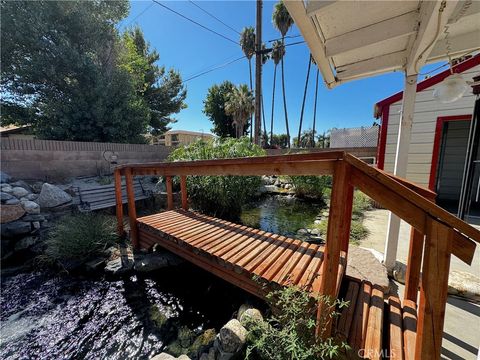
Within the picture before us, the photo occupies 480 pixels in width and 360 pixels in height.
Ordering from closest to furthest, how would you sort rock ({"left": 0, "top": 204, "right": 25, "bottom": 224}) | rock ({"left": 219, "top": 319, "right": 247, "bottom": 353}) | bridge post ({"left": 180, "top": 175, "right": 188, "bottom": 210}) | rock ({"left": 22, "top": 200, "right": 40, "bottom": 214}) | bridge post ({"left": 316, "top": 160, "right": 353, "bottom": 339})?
bridge post ({"left": 316, "top": 160, "right": 353, "bottom": 339})
rock ({"left": 219, "top": 319, "right": 247, "bottom": 353})
rock ({"left": 0, "top": 204, "right": 25, "bottom": 224})
bridge post ({"left": 180, "top": 175, "right": 188, "bottom": 210})
rock ({"left": 22, "top": 200, "right": 40, "bottom": 214})

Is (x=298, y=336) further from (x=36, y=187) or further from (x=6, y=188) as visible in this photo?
(x=36, y=187)

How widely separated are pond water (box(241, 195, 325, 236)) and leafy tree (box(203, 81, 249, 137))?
44.8 feet

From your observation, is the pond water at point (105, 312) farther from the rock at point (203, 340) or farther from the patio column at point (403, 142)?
the patio column at point (403, 142)

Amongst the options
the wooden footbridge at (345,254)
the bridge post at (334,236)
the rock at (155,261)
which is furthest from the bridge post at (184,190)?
the bridge post at (334,236)

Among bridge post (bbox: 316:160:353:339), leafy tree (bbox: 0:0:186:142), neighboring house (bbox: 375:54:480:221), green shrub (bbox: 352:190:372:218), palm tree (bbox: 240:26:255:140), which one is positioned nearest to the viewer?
bridge post (bbox: 316:160:353:339)

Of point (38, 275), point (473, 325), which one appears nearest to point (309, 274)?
point (473, 325)

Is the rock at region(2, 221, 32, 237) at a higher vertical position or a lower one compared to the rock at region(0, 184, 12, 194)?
lower

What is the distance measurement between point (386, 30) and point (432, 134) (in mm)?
3795

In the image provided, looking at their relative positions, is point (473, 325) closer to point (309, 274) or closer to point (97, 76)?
point (309, 274)

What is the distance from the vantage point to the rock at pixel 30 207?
12.2 feet

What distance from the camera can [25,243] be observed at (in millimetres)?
3352

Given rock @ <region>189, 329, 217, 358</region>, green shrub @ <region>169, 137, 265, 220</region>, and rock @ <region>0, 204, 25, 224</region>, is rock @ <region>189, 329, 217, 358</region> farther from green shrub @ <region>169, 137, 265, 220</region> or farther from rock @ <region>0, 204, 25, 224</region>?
A: rock @ <region>0, 204, 25, 224</region>

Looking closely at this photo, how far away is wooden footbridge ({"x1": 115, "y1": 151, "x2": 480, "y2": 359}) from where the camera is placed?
0.85 metres

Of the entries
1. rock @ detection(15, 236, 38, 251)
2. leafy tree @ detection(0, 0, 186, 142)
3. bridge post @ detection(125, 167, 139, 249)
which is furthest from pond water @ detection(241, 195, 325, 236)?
leafy tree @ detection(0, 0, 186, 142)
